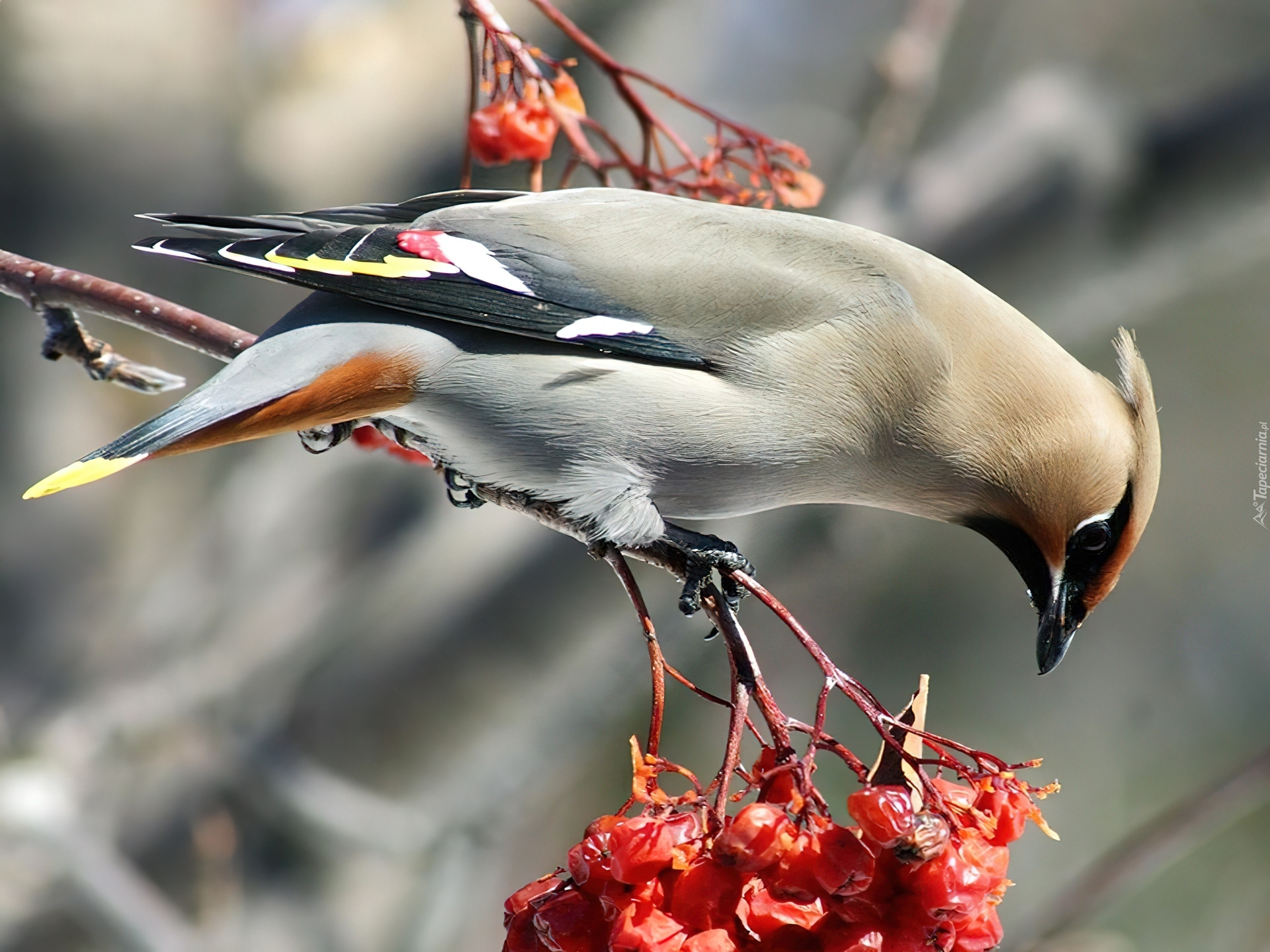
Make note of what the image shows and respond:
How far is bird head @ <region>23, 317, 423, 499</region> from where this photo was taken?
1641 mm

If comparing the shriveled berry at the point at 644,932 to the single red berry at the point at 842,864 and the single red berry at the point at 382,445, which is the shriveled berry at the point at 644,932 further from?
the single red berry at the point at 382,445

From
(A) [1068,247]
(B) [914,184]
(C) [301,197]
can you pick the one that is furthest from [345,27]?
Result: (A) [1068,247]

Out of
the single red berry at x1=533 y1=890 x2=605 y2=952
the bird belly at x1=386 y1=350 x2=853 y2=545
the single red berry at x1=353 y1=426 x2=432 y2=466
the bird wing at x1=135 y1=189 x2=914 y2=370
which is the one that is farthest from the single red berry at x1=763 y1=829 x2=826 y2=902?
the single red berry at x1=353 y1=426 x2=432 y2=466

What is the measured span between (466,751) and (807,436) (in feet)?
6.93

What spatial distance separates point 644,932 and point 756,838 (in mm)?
155

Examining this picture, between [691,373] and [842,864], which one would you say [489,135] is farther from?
[842,864]

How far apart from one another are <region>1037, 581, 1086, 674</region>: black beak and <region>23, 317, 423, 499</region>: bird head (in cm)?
105

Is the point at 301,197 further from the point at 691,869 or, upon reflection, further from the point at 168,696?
the point at 691,869

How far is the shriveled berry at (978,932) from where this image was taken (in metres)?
1.42

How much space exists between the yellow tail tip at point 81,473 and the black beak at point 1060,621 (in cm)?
136

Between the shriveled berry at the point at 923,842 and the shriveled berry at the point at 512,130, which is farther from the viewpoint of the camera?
the shriveled berry at the point at 512,130

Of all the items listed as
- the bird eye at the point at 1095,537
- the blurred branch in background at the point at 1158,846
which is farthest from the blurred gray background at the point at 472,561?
the bird eye at the point at 1095,537

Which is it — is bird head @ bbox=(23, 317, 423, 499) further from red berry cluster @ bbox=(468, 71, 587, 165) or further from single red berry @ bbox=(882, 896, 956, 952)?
single red berry @ bbox=(882, 896, 956, 952)

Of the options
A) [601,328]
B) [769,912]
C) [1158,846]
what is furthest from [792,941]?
[1158,846]
